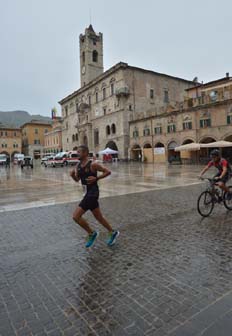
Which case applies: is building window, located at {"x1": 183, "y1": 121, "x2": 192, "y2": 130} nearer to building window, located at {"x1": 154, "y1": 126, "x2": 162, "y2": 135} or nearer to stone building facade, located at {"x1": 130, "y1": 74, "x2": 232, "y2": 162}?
stone building facade, located at {"x1": 130, "y1": 74, "x2": 232, "y2": 162}

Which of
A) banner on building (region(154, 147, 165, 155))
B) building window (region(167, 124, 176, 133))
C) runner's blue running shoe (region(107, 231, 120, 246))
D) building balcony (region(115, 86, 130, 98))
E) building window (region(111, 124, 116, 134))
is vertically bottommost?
runner's blue running shoe (region(107, 231, 120, 246))

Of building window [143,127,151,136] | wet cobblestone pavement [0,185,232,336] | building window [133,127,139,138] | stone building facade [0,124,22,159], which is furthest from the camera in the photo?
stone building facade [0,124,22,159]

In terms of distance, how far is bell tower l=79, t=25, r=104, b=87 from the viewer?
196 ft

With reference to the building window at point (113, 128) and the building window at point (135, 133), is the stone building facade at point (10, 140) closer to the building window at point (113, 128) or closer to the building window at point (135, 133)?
the building window at point (113, 128)

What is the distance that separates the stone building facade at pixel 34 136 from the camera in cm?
8400

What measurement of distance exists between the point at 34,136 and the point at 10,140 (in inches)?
325

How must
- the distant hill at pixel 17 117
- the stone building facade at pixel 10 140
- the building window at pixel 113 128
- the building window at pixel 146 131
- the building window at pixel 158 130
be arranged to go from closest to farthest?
the building window at pixel 158 130
the building window at pixel 146 131
the building window at pixel 113 128
the stone building facade at pixel 10 140
the distant hill at pixel 17 117

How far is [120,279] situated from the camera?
3211 mm

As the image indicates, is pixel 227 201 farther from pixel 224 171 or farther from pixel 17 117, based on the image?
pixel 17 117

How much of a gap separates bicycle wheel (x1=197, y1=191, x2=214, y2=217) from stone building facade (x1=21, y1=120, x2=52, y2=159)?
A: 82.7 metres

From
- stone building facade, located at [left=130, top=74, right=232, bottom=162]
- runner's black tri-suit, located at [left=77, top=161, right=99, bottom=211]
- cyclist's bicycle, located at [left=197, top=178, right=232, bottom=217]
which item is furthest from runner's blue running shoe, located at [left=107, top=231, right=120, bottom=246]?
stone building facade, located at [left=130, top=74, right=232, bottom=162]

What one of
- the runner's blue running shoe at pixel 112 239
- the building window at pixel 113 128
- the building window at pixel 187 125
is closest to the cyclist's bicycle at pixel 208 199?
the runner's blue running shoe at pixel 112 239

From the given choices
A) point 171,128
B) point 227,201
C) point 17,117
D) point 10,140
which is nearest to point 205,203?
point 227,201

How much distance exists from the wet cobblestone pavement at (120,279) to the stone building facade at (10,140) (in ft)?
277
